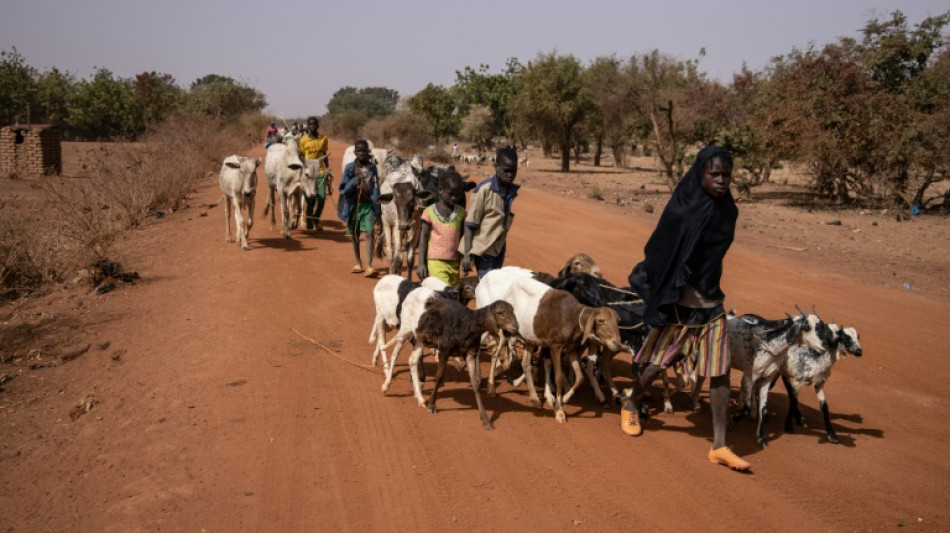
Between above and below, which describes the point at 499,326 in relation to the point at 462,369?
above

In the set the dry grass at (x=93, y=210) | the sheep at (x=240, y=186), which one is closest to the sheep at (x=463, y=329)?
the dry grass at (x=93, y=210)

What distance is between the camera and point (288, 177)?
13.5 metres

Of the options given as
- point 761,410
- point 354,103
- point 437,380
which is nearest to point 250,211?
point 437,380

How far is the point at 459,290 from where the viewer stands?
271 inches

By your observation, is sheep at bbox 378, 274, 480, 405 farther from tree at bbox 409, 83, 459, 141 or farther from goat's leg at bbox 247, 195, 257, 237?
tree at bbox 409, 83, 459, 141

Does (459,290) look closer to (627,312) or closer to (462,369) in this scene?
(462,369)

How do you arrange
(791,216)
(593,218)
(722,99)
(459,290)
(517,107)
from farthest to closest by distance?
(517,107), (722,99), (791,216), (593,218), (459,290)

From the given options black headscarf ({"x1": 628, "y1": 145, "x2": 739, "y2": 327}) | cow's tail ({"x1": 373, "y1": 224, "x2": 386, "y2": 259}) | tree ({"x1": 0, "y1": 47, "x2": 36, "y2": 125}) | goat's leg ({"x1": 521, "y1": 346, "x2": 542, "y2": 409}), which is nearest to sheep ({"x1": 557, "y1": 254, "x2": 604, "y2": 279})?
goat's leg ({"x1": 521, "y1": 346, "x2": 542, "y2": 409})

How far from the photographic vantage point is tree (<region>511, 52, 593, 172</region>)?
1457 inches

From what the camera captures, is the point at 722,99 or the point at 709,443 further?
the point at 722,99

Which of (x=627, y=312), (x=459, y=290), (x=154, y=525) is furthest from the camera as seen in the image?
(x=459, y=290)

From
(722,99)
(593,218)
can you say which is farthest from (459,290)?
(722,99)

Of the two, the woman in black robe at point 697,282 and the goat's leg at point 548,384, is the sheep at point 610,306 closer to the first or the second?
the goat's leg at point 548,384

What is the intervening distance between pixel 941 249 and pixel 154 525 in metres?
16.6
